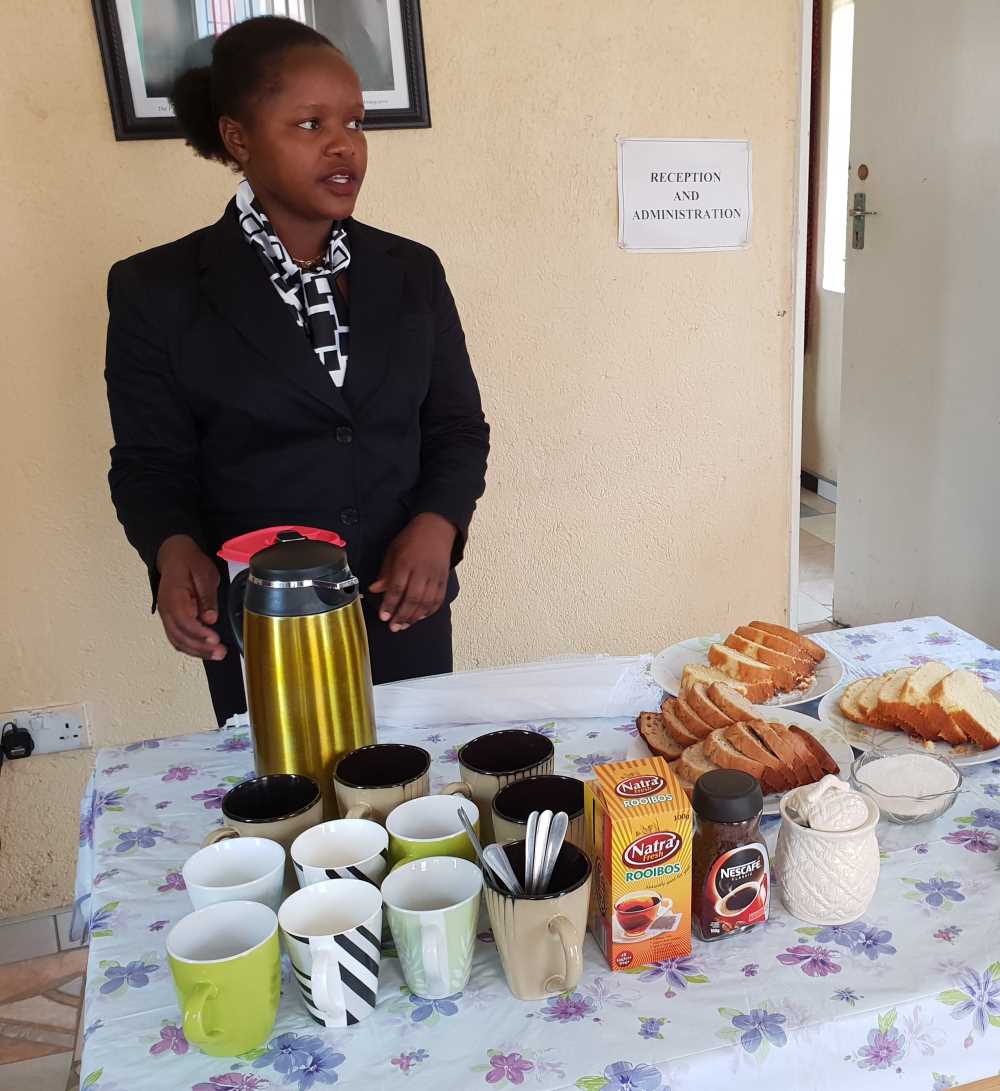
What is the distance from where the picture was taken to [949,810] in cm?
100

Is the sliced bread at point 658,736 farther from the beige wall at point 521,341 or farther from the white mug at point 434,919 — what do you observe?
the beige wall at point 521,341

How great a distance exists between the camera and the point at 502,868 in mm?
782

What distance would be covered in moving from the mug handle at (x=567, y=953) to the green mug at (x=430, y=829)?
0.11 metres

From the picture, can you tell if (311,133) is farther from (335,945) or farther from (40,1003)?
(40,1003)

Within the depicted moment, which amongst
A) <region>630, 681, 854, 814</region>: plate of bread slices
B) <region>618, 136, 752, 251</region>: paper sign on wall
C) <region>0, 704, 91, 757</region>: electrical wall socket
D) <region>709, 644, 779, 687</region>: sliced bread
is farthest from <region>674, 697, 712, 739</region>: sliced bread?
<region>0, 704, 91, 757</region>: electrical wall socket

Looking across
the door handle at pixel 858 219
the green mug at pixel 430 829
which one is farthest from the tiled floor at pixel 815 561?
the green mug at pixel 430 829

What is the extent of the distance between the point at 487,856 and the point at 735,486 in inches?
64.6

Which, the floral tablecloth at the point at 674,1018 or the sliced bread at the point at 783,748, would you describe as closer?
the floral tablecloth at the point at 674,1018

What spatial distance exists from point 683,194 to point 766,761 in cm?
142

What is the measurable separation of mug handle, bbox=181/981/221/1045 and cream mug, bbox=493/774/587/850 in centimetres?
26

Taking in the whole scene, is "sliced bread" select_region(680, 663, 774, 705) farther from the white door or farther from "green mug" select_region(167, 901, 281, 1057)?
the white door

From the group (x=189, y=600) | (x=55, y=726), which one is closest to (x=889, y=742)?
(x=189, y=600)

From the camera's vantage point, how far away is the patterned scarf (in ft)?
4.68

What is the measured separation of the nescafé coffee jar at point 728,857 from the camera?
2.66ft
